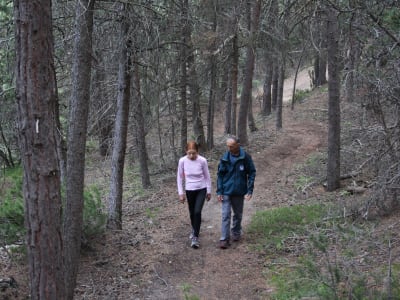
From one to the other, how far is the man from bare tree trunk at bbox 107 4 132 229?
217 centimetres

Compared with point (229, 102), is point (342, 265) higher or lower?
lower

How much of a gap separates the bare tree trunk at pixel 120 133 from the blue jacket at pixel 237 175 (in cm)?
220

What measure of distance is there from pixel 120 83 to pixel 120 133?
95cm

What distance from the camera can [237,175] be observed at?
7.92 m

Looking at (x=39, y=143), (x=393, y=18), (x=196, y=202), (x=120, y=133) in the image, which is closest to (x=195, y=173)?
(x=196, y=202)

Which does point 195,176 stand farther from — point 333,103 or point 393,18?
point 333,103

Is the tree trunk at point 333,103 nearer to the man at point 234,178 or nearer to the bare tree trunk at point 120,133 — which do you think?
the man at point 234,178

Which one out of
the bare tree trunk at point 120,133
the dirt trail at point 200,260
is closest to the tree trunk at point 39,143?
the dirt trail at point 200,260

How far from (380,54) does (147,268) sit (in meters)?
5.30

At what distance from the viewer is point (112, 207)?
365 inches

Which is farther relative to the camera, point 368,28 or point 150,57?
point 150,57

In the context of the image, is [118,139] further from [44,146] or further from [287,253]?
[44,146]

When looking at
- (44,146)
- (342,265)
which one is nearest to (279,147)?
(342,265)

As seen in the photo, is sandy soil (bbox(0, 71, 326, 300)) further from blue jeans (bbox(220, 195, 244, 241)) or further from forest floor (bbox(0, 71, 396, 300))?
blue jeans (bbox(220, 195, 244, 241))
